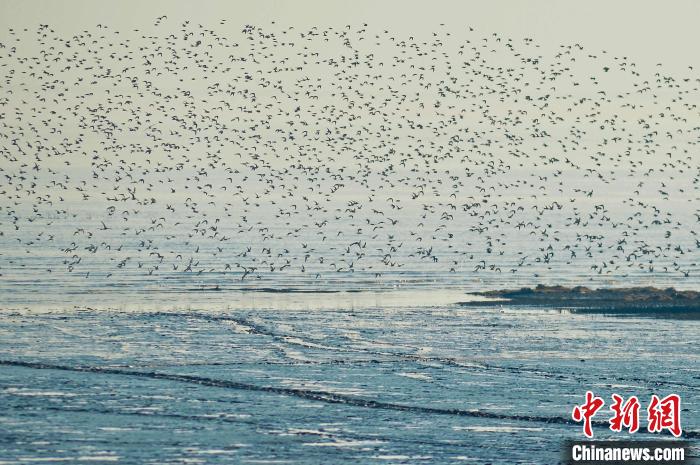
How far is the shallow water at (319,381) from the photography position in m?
26.5

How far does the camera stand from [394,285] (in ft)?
198

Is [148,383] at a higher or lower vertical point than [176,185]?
lower

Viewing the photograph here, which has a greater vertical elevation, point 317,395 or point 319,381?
point 319,381

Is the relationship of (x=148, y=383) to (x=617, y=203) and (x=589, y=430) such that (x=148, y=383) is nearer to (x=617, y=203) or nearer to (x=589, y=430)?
(x=589, y=430)

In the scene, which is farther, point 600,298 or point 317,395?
point 600,298

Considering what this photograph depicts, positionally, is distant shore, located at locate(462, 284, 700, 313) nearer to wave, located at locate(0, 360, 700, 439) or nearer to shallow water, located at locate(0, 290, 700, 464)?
shallow water, located at locate(0, 290, 700, 464)

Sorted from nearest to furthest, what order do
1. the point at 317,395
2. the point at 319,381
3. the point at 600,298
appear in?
the point at 317,395, the point at 319,381, the point at 600,298

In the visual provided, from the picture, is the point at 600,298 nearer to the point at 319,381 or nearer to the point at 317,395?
the point at 319,381

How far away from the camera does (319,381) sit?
32844 mm

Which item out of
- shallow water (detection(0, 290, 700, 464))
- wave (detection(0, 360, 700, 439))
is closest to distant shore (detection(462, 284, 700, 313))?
shallow water (detection(0, 290, 700, 464))

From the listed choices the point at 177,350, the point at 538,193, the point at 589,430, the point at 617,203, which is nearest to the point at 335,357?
the point at 177,350

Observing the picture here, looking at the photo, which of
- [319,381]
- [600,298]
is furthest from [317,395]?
[600,298]

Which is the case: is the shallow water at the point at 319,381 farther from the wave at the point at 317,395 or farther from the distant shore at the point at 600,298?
the distant shore at the point at 600,298

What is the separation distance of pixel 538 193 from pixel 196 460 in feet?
531
